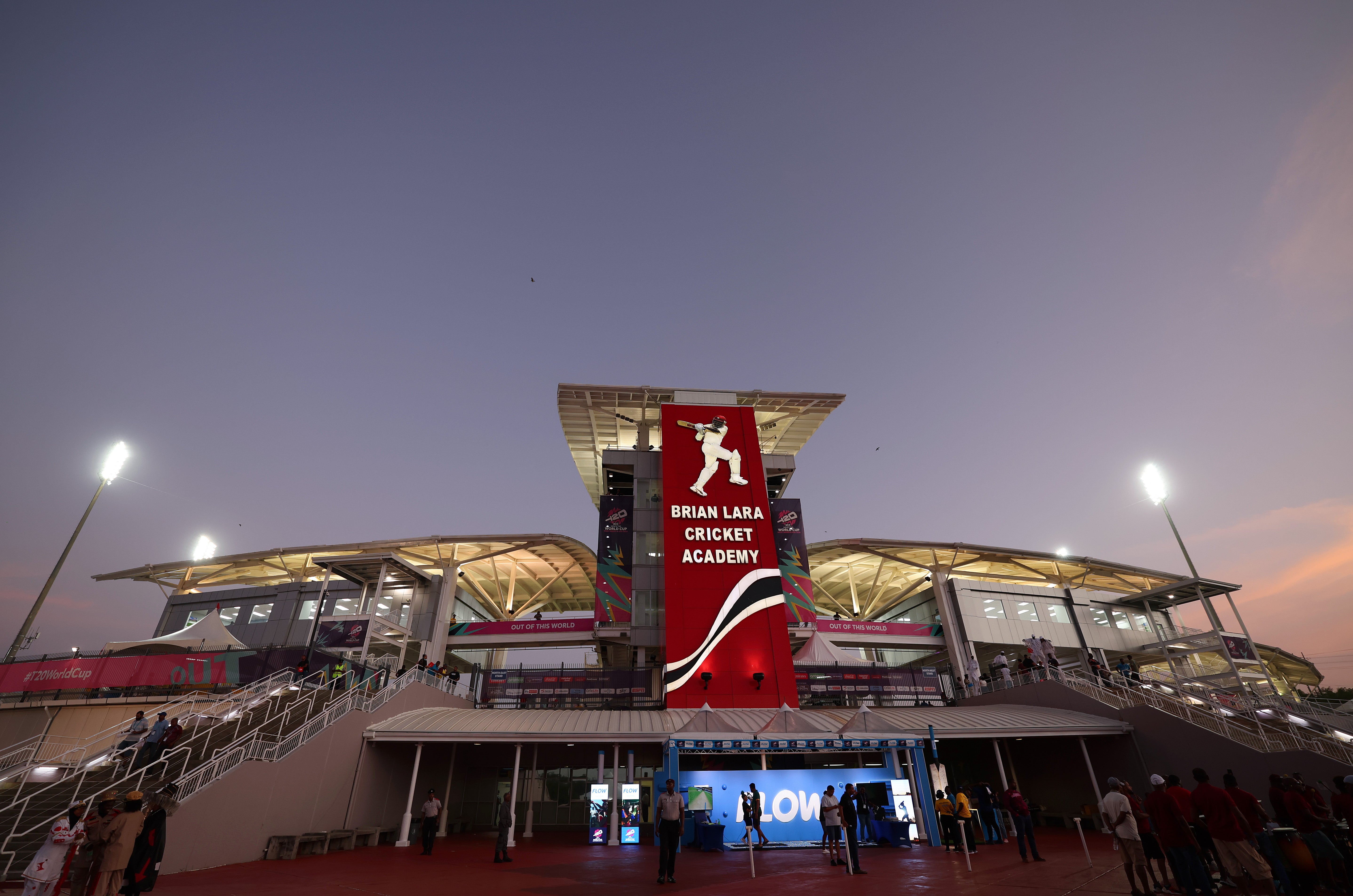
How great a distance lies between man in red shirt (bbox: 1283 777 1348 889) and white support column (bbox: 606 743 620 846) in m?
15.9

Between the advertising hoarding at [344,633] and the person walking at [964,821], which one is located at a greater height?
the advertising hoarding at [344,633]

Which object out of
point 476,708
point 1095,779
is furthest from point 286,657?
point 1095,779

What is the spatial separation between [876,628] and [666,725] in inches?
962

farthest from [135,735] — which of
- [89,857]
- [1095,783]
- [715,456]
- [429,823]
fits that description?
[1095,783]

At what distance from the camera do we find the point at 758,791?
57.7ft

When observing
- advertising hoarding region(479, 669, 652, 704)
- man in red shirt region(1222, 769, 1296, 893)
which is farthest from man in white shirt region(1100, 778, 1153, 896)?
advertising hoarding region(479, 669, 652, 704)

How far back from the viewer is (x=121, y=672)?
26.4 metres

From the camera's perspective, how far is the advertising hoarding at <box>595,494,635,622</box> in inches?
1309

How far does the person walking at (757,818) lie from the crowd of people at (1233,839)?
746cm

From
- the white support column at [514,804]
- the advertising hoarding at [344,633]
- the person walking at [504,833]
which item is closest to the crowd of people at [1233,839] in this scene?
the person walking at [504,833]

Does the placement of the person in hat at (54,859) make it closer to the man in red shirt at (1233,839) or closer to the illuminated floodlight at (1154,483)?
the man in red shirt at (1233,839)

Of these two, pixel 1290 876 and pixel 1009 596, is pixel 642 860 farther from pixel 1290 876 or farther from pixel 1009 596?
pixel 1009 596

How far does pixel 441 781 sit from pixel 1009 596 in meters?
37.2

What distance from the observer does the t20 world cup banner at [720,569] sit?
28094mm
